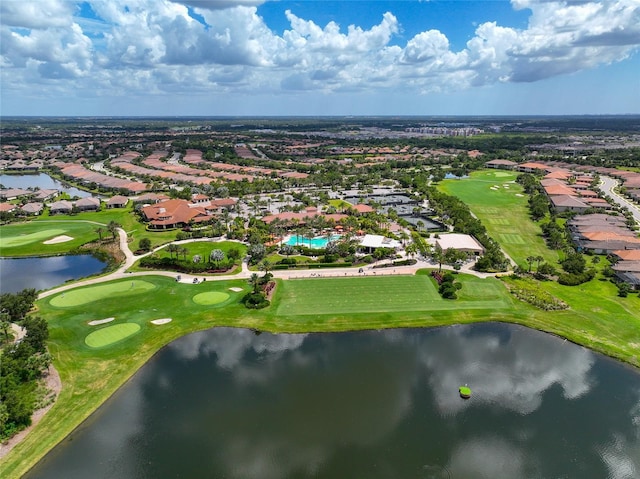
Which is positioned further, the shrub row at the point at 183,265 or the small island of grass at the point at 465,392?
the shrub row at the point at 183,265

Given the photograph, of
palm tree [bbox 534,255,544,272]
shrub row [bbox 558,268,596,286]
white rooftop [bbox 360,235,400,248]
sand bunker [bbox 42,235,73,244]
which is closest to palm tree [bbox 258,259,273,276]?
white rooftop [bbox 360,235,400,248]

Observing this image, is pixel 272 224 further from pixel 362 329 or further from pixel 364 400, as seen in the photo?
pixel 364 400

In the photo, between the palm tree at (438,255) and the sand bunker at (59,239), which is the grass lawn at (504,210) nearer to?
the palm tree at (438,255)

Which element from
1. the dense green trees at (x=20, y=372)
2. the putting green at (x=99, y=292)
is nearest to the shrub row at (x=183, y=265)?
the putting green at (x=99, y=292)

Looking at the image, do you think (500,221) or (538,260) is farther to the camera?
(500,221)

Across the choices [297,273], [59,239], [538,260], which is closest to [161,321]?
[297,273]

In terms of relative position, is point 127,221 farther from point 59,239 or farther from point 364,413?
point 364,413
